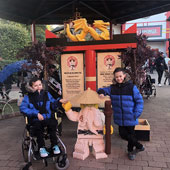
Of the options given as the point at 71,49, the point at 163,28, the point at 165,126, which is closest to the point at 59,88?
the point at 71,49

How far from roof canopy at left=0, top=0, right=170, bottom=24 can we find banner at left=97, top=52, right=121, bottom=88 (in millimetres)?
2855

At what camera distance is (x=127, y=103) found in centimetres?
310

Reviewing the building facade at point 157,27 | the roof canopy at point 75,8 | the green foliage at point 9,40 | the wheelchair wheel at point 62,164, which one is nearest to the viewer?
the wheelchair wheel at point 62,164

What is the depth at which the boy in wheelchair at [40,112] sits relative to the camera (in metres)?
2.90

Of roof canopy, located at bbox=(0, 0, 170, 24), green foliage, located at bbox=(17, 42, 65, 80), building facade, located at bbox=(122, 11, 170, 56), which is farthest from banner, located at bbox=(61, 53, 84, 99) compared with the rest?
building facade, located at bbox=(122, 11, 170, 56)

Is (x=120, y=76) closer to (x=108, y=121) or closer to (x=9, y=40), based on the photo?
(x=108, y=121)

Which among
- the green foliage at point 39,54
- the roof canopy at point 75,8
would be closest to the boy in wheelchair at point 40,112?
the green foliage at point 39,54

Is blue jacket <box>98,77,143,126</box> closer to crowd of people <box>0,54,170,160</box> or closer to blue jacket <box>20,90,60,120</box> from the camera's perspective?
crowd of people <box>0,54,170,160</box>

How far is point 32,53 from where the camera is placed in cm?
430

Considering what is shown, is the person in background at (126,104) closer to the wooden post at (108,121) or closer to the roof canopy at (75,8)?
the wooden post at (108,121)

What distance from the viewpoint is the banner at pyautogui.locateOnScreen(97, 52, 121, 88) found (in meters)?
4.85

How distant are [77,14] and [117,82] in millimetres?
5270

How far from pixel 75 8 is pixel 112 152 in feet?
19.5

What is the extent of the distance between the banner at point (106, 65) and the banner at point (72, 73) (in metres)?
0.47
